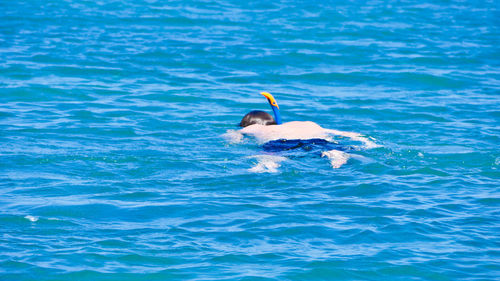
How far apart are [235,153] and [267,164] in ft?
3.53

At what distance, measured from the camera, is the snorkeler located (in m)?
10.2

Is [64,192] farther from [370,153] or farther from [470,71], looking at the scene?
[470,71]

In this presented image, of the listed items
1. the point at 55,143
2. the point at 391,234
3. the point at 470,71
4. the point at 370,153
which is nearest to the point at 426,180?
the point at 370,153

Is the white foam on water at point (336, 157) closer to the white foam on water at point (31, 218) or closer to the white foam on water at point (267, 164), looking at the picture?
the white foam on water at point (267, 164)

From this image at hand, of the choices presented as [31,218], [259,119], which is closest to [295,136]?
[259,119]

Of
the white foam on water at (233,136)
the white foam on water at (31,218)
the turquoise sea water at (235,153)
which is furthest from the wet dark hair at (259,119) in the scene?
the white foam on water at (31,218)

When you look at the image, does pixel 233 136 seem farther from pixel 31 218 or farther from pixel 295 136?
pixel 31 218

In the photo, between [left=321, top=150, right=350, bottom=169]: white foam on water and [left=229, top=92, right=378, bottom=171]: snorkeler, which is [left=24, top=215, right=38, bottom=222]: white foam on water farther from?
[left=321, top=150, right=350, bottom=169]: white foam on water

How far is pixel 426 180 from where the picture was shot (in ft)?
31.1

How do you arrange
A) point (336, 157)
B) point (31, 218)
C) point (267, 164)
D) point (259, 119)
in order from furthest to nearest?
1. point (259, 119)
2. point (336, 157)
3. point (267, 164)
4. point (31, 218)

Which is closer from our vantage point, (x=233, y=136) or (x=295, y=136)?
(x=295, y=136)

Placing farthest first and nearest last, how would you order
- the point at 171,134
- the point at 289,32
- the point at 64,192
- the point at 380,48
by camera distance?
the point at 289,32
the point at 380,48
the point at 171,134
the point at 64,192

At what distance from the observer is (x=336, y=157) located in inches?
392

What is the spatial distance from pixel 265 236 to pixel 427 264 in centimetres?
169
